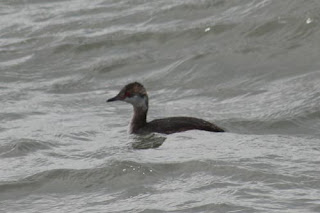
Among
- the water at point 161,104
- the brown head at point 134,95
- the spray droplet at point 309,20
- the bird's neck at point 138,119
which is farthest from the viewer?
the spray droplet at point 309,20

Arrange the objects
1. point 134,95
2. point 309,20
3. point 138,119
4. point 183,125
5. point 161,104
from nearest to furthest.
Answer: point 183,125, point 138,119, point 134,95, point 161,104, point 309,20

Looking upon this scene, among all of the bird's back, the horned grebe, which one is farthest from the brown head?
the bird's back

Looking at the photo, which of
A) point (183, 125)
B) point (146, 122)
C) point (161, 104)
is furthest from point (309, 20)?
point (183, 125)

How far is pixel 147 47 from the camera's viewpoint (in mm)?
16688

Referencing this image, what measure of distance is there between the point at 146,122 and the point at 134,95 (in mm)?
354

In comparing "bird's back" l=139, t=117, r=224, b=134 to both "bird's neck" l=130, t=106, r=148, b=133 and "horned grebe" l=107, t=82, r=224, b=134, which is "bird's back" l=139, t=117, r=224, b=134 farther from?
"bird's neck" l=130, t=106, r=148, b=133

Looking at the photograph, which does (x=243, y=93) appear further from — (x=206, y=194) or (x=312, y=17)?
(x=206, y=194)

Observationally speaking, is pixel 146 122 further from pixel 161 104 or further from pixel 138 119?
pixel 161 104

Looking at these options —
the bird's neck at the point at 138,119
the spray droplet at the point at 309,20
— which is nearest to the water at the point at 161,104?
the spray droplet at the point at 309,20

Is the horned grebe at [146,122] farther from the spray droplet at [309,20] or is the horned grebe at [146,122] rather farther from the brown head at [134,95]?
the spray droplet at [309,20]

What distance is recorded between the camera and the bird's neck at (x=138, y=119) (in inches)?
500

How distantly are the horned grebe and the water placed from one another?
3.9 inches

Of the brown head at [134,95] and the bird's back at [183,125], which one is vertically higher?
the brown head at [134,95]

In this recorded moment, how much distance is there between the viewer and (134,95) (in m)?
13.0
